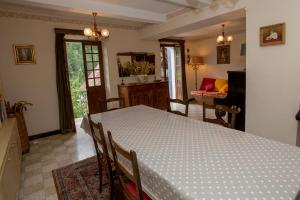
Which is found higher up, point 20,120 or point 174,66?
point 174,66

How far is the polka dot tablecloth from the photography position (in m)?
0.95

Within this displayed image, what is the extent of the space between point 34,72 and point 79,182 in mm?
2563

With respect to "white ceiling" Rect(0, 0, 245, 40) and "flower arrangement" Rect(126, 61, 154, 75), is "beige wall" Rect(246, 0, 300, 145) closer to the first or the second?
"white ceiling" Rect(0, 0, 245, 40)

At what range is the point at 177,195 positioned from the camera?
0.97 metres

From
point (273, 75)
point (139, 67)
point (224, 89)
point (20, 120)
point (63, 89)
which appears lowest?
point (20, 120)

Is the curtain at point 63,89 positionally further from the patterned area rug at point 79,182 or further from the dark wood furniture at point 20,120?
the patterned area rug at point 79,182

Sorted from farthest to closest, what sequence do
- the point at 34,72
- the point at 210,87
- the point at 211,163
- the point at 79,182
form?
the point at 210,87 < the point at 34,72 < the point at 79,182 < the point at 211,163

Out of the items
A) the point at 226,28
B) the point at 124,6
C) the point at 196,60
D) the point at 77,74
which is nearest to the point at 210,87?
the point at 196,60

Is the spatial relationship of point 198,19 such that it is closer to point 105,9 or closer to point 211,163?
point 105,9

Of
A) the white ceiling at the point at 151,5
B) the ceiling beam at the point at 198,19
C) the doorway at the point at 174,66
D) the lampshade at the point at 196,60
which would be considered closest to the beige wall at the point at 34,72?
the white ceiling at the point at 151,5

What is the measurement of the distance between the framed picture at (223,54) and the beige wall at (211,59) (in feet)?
0.41

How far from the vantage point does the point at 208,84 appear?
652 cm

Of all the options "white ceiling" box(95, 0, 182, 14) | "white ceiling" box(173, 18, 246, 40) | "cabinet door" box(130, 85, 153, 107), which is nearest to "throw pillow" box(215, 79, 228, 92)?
"white ceiling" box(173, 18, 246, 40)

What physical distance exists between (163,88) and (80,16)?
9.19ft
